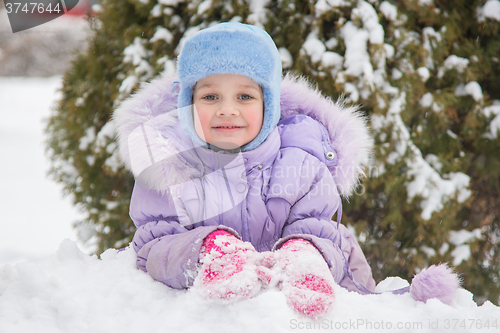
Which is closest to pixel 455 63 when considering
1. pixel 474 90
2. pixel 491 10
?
pixel 474 90

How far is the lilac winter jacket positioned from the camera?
61.9 inches

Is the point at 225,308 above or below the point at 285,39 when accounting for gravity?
below

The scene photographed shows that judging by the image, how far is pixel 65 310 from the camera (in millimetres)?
1244

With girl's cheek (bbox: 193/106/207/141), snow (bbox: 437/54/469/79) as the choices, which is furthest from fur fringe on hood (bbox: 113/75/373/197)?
snow (bbox: 437/54/469/79)

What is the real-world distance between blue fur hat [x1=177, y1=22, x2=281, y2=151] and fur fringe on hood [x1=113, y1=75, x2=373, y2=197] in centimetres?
13

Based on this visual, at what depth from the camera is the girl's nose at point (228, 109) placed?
1.63m

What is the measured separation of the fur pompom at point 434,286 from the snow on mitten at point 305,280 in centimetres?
35

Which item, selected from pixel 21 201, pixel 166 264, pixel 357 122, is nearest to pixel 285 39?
pixel 357 122

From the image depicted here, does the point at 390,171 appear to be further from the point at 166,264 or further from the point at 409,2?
the point at 166,264

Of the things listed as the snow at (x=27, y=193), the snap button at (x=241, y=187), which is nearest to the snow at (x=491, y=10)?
the snap button at (x=241, y=187)

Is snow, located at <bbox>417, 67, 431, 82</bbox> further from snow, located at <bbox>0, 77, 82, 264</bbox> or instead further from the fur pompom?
snow, located at <bbox>0, 77, 82, 264</bbox>

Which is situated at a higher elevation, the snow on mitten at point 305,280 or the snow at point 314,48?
the snow at point 314,48

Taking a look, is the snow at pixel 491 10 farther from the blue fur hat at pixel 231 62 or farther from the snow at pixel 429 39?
the blue fur hat at pixel 231 62

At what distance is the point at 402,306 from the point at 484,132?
1.77m
